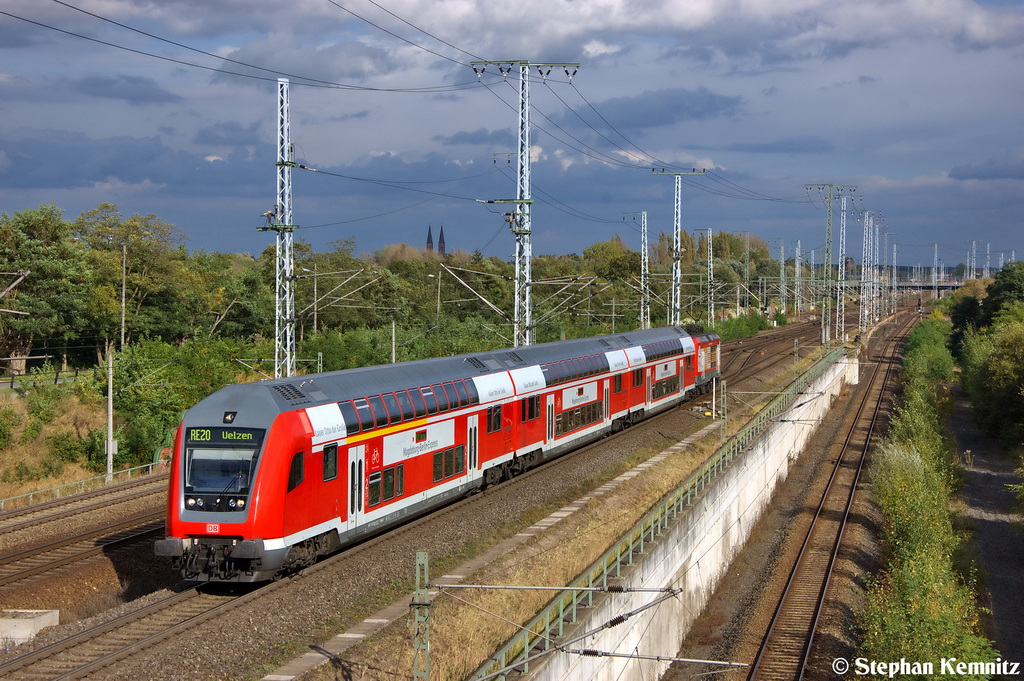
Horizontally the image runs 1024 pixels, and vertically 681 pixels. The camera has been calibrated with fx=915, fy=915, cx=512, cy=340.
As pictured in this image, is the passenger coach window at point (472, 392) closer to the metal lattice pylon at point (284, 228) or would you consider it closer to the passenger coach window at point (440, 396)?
the passenger coach window at point (440, 396)

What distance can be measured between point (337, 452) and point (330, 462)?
0.31 m

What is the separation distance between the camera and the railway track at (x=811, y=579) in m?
24.1

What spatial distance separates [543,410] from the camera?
31.3m

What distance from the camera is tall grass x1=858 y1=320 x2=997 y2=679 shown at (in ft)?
67.9

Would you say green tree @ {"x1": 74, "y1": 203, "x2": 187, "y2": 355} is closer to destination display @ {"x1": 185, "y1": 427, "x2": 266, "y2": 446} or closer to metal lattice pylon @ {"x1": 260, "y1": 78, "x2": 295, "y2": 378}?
metal lattice pylon @ {"x1": 260, "y1": 78, "x2": 295, "y2": 378}

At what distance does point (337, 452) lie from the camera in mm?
19062

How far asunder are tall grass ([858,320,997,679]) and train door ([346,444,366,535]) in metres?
12.5

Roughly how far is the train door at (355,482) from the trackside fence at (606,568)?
4659 millimetres

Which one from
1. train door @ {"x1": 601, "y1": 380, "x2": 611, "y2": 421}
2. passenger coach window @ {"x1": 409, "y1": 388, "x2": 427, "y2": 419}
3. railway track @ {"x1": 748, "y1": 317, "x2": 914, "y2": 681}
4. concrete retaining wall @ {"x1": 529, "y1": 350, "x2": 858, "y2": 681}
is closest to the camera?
concrete retaining wall @ {"x1": 529, "y1": 350, "x2": 858, "y2": 681}

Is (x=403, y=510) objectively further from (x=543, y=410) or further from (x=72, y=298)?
(x=72, y=298)

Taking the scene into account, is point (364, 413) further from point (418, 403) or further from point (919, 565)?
point (919, 565)

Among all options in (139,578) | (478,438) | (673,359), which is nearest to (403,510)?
(478,438)

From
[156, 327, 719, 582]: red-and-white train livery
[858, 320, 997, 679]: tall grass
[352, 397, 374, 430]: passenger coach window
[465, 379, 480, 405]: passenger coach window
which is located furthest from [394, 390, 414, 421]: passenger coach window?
[858, 320, 997, 679]: tall grass

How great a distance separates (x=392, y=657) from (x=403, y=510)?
740 cm
